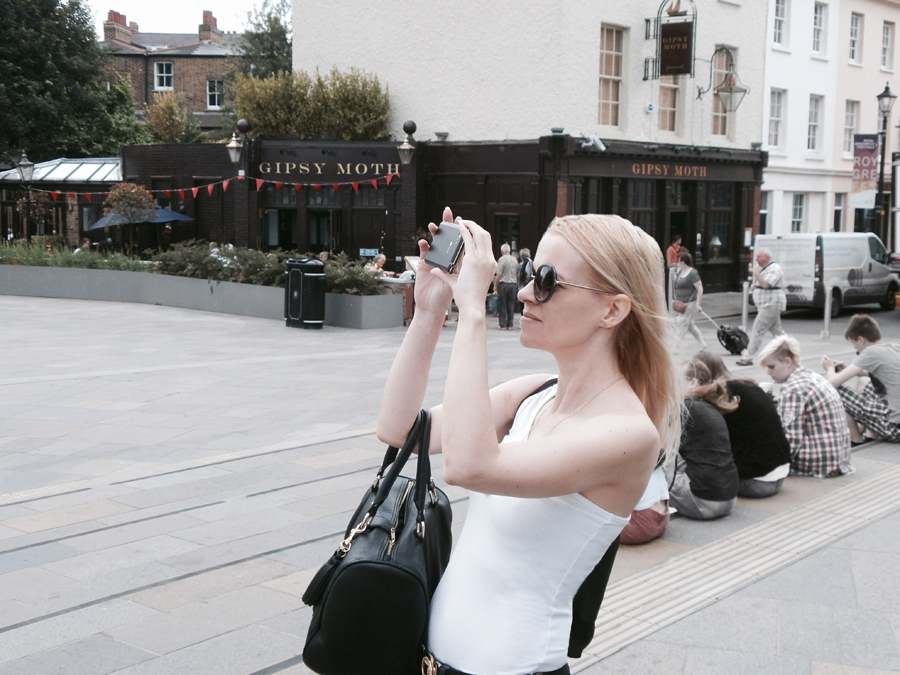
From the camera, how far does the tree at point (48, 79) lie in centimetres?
3231

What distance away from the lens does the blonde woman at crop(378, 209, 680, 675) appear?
1.87 meters

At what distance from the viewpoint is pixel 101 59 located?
115 feet

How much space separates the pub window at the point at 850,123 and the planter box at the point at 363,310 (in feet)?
63.8

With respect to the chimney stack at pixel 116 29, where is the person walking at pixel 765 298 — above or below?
below

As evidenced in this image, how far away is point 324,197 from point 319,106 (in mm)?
2296

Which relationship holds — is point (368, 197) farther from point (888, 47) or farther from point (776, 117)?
point (888, 47)

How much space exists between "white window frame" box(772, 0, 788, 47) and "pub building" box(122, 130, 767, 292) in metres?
3.65

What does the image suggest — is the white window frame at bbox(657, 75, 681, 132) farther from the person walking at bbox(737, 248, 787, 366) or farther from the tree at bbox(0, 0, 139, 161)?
the tree at bbox(0, 0, 139, 161)

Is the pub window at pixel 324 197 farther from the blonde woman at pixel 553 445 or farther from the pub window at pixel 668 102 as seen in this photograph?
the blonde woman at pixel 553 445

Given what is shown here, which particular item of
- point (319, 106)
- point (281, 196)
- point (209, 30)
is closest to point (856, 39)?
point (319, 106)

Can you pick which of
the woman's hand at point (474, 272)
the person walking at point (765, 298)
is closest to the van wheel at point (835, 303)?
the person walking at point (765, 298)

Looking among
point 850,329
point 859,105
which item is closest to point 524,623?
point 850,329

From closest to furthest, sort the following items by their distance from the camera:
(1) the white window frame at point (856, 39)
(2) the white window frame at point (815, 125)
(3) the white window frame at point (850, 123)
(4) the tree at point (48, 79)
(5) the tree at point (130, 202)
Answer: (5) the tree at point (130, 202) → (2) the white window frame at point (815, 125) → (1) the white window frame at point (856, 39) → (3) the white window frame at point (850, 123) → (4) the tree at point (48, 79)

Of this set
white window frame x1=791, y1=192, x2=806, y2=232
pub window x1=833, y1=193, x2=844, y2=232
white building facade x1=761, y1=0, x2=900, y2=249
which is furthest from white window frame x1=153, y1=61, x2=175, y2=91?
pub window x1=833, y1=193, x2=844, y2=232
